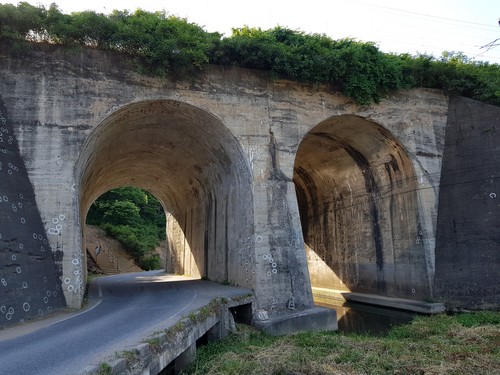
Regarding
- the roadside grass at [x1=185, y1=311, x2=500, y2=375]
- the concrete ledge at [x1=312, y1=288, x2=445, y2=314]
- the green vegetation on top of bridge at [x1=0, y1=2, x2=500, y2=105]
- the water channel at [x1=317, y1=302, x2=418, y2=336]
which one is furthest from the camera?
the concrete ledge at [x1=312, y1=288, x2=445, y2=314]

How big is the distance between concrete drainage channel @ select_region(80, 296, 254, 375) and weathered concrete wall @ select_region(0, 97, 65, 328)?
134 inches

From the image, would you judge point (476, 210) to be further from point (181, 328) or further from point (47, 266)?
point (47, 266)

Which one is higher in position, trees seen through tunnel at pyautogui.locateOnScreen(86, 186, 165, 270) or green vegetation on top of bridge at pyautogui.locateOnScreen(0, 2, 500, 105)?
Answer: green vegetation on top of bridge at pyautogui.locateOnScreen(0, 2, 500, 105)

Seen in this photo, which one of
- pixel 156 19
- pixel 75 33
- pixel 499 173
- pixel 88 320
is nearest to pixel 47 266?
pixel 88 320

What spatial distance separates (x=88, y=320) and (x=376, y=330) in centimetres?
915

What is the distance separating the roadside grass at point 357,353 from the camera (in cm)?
791

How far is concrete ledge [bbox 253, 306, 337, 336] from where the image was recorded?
11.6 metres

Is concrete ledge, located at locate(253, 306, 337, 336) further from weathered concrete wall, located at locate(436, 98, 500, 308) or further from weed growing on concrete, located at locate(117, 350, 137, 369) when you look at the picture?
weed growing on concrete, located at locate(117, 350, 137, 369)

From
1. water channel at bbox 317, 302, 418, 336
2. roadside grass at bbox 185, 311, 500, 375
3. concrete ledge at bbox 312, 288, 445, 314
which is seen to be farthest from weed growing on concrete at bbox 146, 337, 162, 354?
concrete ledge at bbox 312, 288, 445, 314

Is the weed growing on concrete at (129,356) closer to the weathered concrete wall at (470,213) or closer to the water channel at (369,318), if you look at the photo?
the water channel at (369,318)

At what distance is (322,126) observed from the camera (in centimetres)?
1589

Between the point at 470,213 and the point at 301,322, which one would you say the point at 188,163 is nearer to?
the point at 301,322

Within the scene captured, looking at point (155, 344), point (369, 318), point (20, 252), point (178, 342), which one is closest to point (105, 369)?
point (155, 344)

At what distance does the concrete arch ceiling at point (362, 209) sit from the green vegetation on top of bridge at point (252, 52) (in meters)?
1.95
